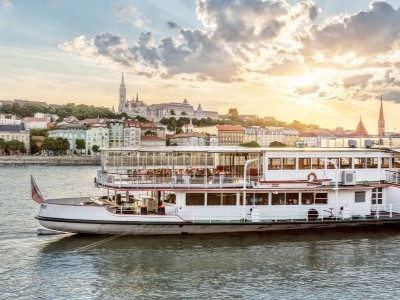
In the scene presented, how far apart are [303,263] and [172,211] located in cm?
602

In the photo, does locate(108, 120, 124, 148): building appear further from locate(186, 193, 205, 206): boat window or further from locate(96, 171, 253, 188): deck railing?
locate(186, 193, 205, 206): boat window

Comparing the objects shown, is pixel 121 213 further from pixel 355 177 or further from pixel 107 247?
pixel 355 177

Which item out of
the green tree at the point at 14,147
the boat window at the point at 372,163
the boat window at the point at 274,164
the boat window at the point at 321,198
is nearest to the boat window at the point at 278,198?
the boat window at the point at 274,164

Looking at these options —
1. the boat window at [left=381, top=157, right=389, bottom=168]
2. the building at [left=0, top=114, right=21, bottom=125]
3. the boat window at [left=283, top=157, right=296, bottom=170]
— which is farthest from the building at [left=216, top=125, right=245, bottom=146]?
the boat window at [left=283, top=157, right=296, bottom=170]

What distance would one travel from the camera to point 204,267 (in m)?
18.7

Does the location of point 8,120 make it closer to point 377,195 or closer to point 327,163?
point 327,163

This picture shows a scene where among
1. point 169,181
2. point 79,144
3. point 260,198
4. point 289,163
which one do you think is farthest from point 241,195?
point 79,144

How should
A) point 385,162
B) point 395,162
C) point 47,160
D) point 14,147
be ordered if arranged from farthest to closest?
point 14,147, point 47,160, point 395,162, point 385,162

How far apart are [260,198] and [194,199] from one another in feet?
9.45

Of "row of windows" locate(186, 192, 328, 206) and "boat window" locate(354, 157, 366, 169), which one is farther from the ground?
"boat window" locate(354, 157, 366, 169)

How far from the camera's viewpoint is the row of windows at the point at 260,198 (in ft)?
74.7

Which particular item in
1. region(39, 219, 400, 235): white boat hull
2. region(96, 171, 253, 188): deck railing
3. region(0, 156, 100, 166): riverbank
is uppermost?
region(0, 156, 100, 166): riverbank

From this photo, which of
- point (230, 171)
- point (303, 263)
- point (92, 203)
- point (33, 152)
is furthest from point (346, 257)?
point (33, 152)

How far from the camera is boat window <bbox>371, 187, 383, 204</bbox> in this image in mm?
24859
